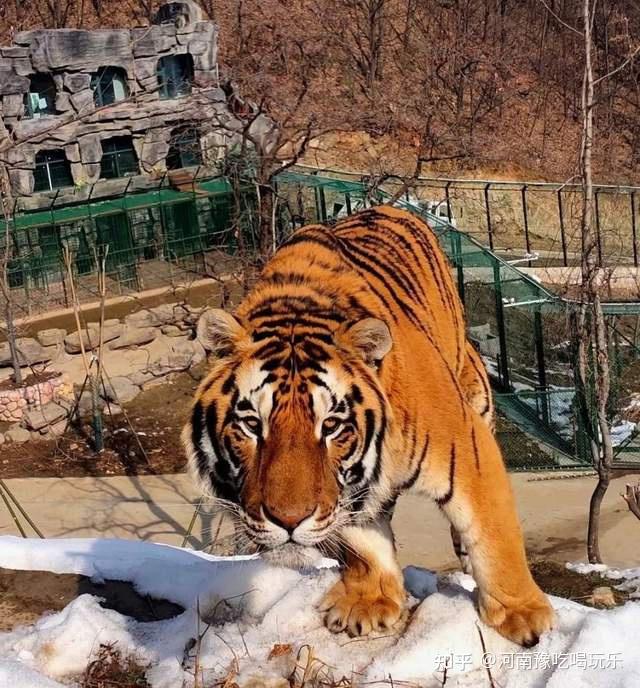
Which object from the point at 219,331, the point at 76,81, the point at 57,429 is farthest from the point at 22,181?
the point at 219,331

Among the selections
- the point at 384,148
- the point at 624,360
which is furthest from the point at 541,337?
the point at 384,148

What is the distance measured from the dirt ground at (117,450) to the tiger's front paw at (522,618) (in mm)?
6846

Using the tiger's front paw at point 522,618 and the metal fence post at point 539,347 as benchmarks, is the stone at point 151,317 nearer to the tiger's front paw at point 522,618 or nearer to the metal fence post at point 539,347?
the metal fence post at point 539,347

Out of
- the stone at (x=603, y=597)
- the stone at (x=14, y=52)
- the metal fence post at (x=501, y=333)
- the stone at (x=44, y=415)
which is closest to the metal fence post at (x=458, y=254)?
the metal fence post at (x=501, y=333)

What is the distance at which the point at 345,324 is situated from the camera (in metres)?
2.33

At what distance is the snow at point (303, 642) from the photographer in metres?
2.51

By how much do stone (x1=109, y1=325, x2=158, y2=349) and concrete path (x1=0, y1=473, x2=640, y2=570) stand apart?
3192 millimetres

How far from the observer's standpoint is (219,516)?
655 cm

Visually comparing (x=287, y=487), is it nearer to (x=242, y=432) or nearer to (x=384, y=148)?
(x=242, y=432)

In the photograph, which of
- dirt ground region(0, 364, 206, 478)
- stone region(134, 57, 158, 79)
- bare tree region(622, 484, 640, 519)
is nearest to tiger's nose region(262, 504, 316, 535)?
bare tree region(622, 484, 640, 519)

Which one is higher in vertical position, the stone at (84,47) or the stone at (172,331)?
the stone at (84,47)

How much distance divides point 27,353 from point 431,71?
16033 mm

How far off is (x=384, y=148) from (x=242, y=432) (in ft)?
66.6

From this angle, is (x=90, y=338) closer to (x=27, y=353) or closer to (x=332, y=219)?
(x=27, y=353)
